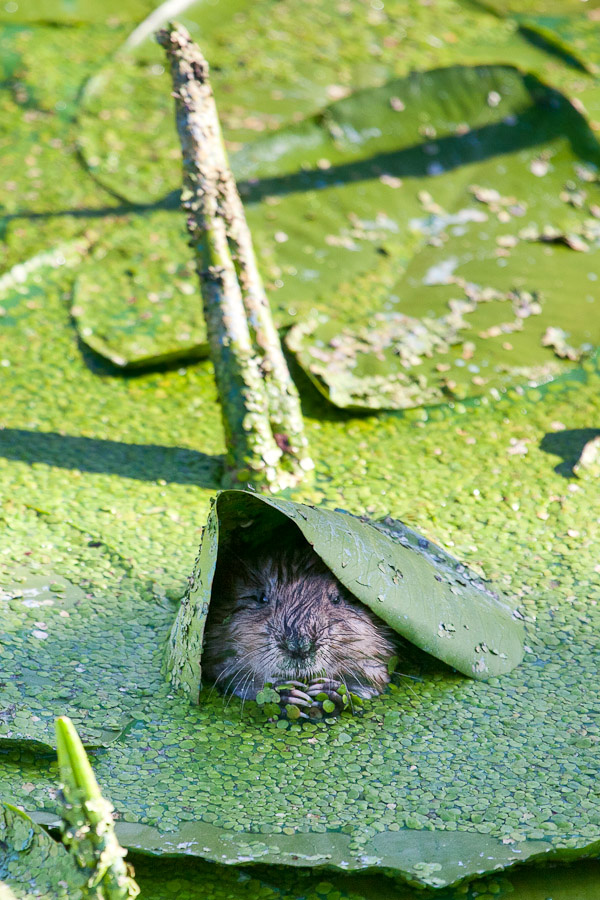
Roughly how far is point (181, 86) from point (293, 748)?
1666 mm

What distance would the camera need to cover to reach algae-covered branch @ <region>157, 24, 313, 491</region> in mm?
2502

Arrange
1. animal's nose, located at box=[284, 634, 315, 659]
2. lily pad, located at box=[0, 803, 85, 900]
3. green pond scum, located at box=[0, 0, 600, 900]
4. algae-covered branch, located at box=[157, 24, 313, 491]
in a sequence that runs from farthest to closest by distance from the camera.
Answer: algae-covered branch, located at box=[157, 24, 313, 491] < animal's nose, located at box=[284, 634, 315, 659] < green pond scum, located at box=[0, 0, 600, 900] < lily pad, located at box=[0, 803, 85, 900]

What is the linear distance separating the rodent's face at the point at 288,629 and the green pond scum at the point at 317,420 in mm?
81

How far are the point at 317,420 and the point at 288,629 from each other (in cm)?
103

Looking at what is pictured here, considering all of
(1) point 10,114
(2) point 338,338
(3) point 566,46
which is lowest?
(1) point 10,114

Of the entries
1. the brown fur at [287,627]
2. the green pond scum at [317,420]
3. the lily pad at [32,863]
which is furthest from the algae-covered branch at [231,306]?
the lily pad at [32,863]

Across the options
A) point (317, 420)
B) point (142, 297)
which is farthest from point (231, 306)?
point (142, 297)

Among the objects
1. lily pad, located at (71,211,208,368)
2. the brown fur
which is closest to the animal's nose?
the brown fur

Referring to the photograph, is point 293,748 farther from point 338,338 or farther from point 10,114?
point 10,114

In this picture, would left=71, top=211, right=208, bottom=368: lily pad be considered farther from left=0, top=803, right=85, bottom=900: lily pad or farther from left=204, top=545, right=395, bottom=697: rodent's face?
left=0, top=803, right=85, bottom=900: lily pad

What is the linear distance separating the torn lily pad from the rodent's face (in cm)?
14

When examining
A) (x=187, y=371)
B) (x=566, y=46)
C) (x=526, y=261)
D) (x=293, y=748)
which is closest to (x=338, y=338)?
(x=187, y=371)

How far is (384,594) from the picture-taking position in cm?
194

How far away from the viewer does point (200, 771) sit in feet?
5.87
